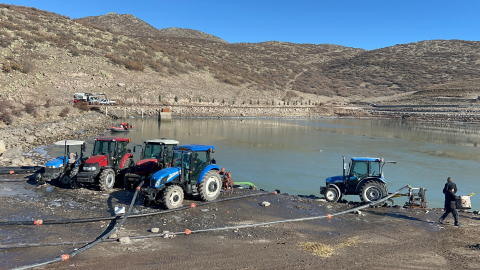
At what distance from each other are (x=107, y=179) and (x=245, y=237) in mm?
5913

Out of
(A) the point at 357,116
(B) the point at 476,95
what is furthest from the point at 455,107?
(A) the point at 357,116

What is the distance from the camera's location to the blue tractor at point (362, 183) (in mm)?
11141

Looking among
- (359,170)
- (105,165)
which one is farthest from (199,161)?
(359,170)

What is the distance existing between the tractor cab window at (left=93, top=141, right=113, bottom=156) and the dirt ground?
1601 mm

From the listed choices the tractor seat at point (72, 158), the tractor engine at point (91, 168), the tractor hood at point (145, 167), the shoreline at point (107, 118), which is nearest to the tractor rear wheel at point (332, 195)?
the tractor hood at point (145, 167)

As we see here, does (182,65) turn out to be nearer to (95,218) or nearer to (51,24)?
(51,24)

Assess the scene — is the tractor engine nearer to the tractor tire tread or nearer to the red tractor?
the red tractor

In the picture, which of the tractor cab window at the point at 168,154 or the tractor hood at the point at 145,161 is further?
the tractor cab window at the point at 168,154

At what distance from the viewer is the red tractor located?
1138cm

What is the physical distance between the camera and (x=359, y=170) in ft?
38.5

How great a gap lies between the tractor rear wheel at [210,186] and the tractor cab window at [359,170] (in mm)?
4583

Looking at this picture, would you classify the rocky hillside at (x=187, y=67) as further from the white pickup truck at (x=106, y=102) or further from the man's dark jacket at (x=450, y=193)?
the man's dark jacket at (x=450, y=193)

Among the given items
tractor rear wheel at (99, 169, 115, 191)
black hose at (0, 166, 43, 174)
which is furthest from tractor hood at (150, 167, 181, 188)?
black hose at (0, 166, 43, 174)

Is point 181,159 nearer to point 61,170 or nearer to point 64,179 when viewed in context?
point 64,179
